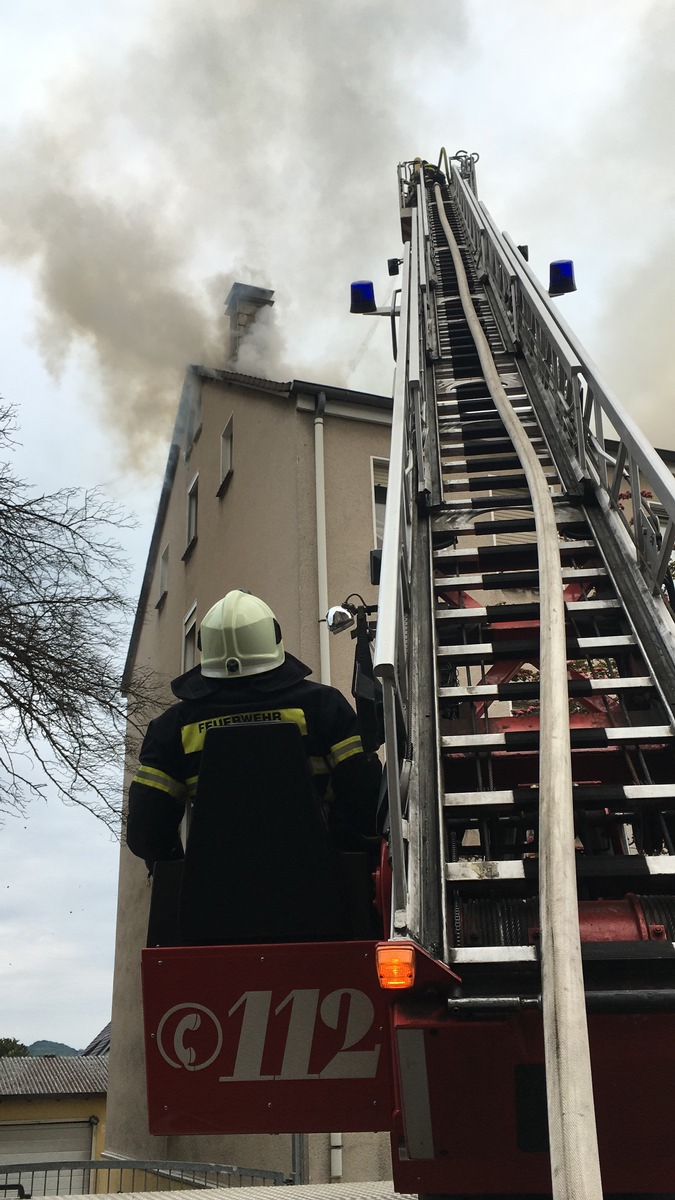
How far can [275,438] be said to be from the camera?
11602 mm

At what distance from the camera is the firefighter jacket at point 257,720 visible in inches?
131

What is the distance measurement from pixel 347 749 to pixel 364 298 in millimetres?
8149

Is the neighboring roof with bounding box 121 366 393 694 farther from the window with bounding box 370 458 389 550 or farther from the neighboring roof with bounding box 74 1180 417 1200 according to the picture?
the neighboring roof with bounding box 74 1180 417 1200

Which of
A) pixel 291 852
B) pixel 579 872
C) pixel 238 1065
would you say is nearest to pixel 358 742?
pixel 291 852

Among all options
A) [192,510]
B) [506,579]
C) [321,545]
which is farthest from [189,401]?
[506,579]

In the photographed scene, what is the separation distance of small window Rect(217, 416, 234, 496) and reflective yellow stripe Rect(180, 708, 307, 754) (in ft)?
32.5

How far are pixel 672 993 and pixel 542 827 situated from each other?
1.50 feet

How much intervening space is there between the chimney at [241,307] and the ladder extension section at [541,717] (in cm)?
980

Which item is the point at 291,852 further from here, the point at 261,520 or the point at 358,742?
the point at 261,520

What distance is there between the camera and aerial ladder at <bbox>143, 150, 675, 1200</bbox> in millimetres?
2361

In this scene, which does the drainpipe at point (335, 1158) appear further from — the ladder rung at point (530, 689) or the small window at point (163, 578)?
the small window at point (163, 578)

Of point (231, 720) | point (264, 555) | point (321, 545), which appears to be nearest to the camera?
point (231, 720)

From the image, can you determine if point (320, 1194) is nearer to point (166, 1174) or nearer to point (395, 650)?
point (395, 650)

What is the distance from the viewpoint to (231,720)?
3.36 m
